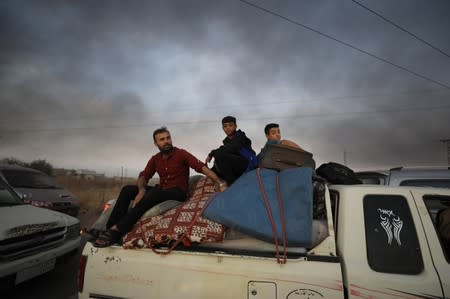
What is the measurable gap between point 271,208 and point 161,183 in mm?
1843

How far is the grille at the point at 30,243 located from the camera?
2.87 m

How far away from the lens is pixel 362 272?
1.77m

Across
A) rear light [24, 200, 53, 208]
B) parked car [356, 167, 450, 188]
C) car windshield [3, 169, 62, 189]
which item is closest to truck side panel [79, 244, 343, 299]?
parked car [356, 167, 450, 188]

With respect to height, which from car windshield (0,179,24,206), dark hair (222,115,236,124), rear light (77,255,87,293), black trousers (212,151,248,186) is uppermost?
dark hair (222,115,236,124)

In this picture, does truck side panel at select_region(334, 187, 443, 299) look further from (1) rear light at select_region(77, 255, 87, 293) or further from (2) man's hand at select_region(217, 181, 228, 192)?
(1) rear light at select_region(77, 255, 87, 293)

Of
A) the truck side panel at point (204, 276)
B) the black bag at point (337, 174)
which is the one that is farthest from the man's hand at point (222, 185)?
the black bag at point (337, 174)

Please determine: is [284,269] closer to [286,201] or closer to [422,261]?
[286,201]

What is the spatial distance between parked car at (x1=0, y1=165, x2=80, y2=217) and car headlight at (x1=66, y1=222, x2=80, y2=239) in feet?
10.1

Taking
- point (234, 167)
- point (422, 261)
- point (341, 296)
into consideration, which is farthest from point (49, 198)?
point (422, 261)

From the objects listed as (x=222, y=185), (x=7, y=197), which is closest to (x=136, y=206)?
(x=222, y=185)

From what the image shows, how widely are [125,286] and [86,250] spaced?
0.54 meters

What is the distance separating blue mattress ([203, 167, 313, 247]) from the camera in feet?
6.08

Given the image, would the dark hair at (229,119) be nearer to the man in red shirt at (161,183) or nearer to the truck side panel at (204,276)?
the man in red shirt at (161,183)

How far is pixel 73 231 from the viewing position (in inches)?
160
